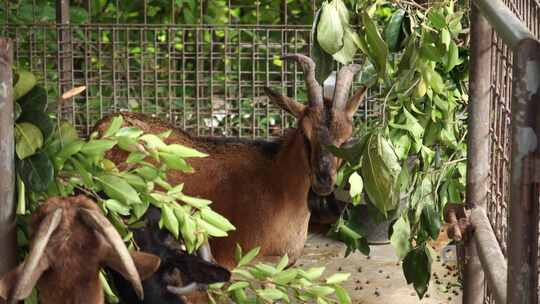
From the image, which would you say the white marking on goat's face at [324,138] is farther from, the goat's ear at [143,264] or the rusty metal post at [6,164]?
the rusty metal post at [6,164]

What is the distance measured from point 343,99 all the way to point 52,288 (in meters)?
3.86

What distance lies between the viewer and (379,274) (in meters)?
7.99

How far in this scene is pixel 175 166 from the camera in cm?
389

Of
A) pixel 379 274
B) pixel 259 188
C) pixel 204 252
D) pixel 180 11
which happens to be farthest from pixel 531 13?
pixel 180 11

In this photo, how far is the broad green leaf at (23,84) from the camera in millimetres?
3723

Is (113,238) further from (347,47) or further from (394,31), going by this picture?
(394,31)

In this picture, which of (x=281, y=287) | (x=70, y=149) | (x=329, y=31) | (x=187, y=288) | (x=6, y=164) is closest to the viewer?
(x=6, y=164)

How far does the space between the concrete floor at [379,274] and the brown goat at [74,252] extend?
162 inches

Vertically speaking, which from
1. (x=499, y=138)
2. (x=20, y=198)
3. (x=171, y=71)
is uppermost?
(x=171, y=71)

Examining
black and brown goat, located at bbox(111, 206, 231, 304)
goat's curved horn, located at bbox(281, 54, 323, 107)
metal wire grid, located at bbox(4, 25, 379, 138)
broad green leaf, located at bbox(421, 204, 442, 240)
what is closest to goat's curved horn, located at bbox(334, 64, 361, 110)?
goat's curved horn, located at bbox(281, 54, 323, 107)

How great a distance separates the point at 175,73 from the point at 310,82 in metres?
2.01

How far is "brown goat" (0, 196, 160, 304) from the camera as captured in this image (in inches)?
133

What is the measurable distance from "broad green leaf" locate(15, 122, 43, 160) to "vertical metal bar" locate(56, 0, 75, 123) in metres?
4.90

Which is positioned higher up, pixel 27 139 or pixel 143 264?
pixel 27 139
